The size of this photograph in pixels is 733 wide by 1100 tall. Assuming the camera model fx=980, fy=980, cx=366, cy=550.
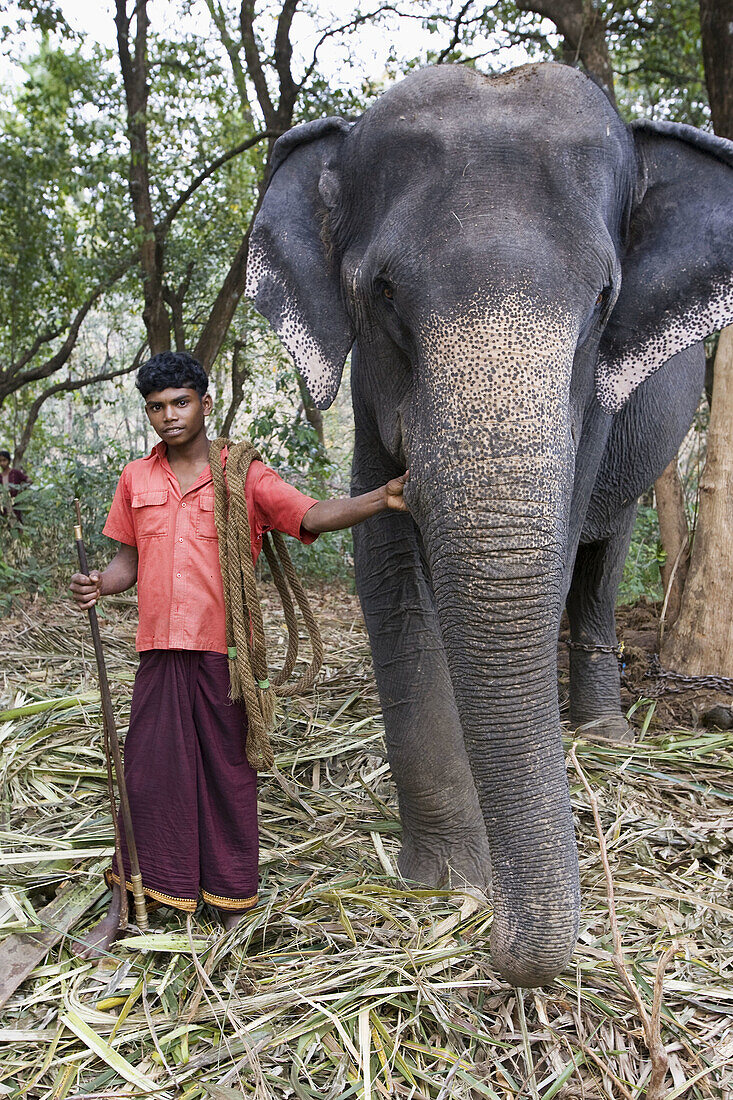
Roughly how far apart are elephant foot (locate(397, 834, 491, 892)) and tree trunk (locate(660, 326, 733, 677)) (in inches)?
76.7

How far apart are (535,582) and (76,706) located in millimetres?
3038

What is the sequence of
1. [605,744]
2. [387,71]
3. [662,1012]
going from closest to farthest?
1. [662,1012]
2. [605,744]
3. [387,71]

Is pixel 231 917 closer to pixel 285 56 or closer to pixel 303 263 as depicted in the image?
pixel 303 263

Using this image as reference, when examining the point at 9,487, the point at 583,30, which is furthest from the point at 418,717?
the point at 9,487

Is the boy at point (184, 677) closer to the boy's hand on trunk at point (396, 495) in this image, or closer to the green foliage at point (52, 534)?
the boy's hand on trunk at point (396, 495)

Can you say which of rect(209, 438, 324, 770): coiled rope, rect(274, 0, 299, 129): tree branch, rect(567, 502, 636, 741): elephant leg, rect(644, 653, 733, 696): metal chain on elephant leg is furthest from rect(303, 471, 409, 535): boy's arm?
rect(274, 0, 299, 129): tree branch

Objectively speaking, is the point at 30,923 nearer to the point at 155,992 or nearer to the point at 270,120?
the point at 155,992

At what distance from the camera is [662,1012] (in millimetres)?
2350

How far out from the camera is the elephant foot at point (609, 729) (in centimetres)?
437

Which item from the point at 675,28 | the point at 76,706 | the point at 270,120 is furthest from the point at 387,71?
the point at 76,706

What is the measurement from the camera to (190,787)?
115 inches

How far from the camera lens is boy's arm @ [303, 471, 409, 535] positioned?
2.45 meters

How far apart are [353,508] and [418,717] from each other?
2.86 ft

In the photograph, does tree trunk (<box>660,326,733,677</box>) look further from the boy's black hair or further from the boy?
the boy's black hair
